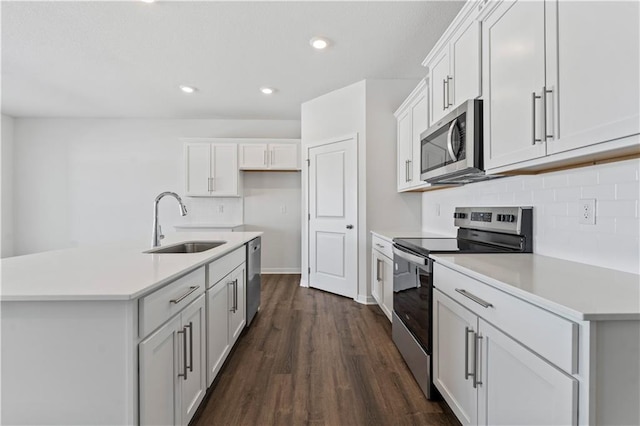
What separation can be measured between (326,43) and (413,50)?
0.87 meters

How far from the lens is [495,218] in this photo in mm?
2064

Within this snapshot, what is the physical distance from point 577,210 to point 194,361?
78.2 inches

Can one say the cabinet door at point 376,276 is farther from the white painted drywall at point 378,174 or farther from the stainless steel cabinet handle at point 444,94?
the stainless steel cabinet handle at point 444,94

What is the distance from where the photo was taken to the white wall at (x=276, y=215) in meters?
5.43

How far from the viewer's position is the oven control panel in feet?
5.90

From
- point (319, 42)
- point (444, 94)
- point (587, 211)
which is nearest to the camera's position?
point (587, 211)

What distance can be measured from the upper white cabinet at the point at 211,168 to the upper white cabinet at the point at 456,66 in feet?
11.1

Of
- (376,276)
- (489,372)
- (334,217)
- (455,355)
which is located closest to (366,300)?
(376,276)

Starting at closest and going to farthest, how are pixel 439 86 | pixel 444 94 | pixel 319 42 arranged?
pixel 444 94, pixel 439 86, pixel 319 42

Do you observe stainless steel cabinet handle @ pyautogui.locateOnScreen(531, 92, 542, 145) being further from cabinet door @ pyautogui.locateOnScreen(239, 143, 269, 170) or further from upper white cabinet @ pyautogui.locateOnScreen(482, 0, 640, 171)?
cabinet door @ pyautogui.locateOnScreen(239, 143, 269, 170)

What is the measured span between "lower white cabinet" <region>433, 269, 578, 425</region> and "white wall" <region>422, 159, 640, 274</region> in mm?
588

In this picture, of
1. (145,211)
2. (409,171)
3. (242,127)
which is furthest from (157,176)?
(409,171)

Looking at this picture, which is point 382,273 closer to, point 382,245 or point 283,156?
point 382,245

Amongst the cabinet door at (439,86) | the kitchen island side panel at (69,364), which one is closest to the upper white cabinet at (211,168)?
the cabinet door at (439,86)
